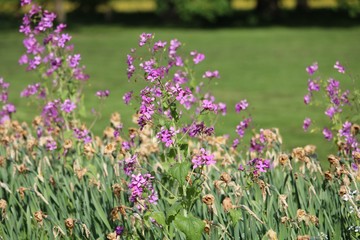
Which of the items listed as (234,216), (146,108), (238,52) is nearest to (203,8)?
(238,52)

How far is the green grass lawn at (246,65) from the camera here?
488 inches

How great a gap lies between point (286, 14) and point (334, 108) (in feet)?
108

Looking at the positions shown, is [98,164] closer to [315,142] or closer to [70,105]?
[70,105]

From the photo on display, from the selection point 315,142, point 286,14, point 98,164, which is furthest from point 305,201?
point 286,14

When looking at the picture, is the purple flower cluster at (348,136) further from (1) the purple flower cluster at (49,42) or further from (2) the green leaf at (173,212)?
(1) the purple flower cluster at (49,42)

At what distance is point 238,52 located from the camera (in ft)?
75.2

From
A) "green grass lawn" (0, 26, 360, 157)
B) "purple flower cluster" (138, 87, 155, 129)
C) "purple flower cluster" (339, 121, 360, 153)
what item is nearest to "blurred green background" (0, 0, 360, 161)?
"green grass lawn" (0, 26, 360, 157)

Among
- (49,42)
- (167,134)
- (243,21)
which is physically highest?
(167,134)

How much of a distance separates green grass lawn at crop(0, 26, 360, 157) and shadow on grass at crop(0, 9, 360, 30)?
2.10 meters

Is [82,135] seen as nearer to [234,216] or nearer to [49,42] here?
[49,42]

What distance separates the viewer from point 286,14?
37.8 metres

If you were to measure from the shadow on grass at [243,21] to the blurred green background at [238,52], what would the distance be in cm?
4

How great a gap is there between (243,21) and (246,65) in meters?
Result: 15.5

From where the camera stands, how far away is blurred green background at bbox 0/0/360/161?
12.8 m
